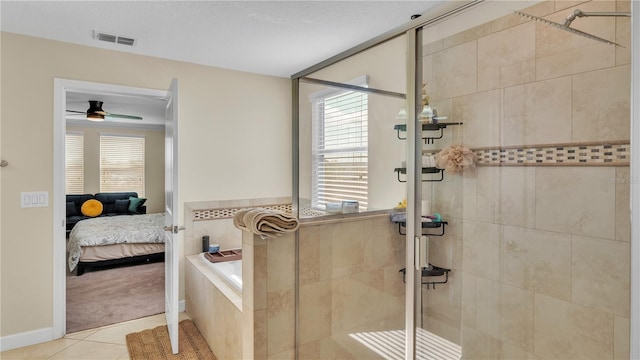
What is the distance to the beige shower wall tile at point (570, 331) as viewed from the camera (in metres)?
1.30

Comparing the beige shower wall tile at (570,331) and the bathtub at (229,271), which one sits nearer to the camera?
the beige shower wall tile at (570,331)

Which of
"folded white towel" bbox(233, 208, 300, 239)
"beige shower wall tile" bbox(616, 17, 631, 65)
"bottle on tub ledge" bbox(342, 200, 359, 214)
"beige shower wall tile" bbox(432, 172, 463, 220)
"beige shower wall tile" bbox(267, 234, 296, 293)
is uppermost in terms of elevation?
"beige shower wall tile" bbox(616, 17, 631, 65)

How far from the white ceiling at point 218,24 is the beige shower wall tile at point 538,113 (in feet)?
3.03

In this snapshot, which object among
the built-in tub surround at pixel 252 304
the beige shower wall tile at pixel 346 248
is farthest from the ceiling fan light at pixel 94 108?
the beige shower wall tile at pixel 346 248

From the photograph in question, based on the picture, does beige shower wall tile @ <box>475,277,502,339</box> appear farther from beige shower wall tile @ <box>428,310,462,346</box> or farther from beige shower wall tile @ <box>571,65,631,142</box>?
beige shower wall tile @ <box>571,65,631,142</box>

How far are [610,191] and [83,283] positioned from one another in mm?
4875

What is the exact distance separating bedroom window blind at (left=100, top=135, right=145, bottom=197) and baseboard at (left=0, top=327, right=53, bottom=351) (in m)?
5.28

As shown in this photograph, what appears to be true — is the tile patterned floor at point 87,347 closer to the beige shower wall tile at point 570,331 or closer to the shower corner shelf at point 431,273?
the shower corner shelf at point 431,273

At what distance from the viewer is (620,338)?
1222 mm

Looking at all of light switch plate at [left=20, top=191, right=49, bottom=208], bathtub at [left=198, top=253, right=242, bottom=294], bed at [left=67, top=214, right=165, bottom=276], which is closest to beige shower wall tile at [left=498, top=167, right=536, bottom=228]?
bathtub at [left=198, top=253, right=242, bottom=294]

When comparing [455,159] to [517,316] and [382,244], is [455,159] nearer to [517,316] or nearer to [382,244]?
[382,244]

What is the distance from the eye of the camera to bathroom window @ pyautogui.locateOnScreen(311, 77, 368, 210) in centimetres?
181

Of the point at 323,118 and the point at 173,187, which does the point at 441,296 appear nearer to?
the point at 323,118

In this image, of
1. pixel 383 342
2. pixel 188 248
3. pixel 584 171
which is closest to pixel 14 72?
pixel 188 248
